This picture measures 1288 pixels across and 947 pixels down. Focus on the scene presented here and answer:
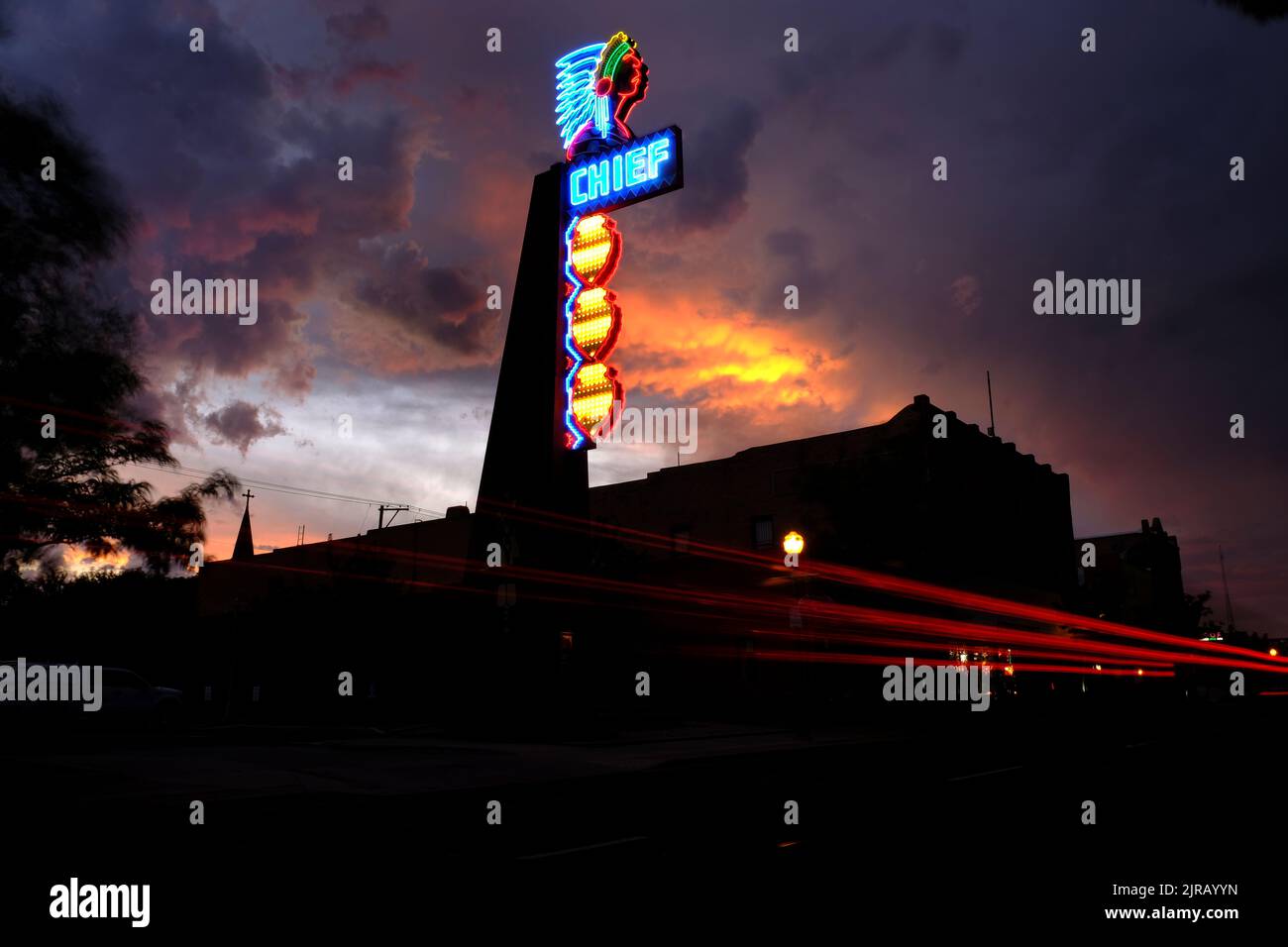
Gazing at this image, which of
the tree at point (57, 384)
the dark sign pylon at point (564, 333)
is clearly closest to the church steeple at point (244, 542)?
the dark sign pylon at point (564, 333)

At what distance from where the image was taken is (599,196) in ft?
93.4

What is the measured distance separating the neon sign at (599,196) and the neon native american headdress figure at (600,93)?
1.3 inches

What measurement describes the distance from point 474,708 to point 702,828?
18.5m

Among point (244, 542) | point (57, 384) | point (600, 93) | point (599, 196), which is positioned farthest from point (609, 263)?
point (244, 542)

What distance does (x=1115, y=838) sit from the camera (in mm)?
8977

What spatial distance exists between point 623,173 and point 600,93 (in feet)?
14.2

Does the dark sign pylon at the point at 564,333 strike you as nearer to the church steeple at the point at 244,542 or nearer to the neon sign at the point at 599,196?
the neon sign at the point at 599,196

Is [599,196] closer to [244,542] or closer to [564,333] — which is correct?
[564,333]

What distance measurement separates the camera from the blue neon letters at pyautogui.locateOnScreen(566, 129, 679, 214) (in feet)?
89.7

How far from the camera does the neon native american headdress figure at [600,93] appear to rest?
3019cm

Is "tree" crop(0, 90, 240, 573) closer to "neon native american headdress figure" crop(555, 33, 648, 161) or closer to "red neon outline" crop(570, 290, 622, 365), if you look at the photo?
"red neon outline" crop(570, 290, 622, 365)

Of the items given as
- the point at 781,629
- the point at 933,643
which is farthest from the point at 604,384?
the point at 933,643

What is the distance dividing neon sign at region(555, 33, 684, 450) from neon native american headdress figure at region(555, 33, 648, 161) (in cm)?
3
